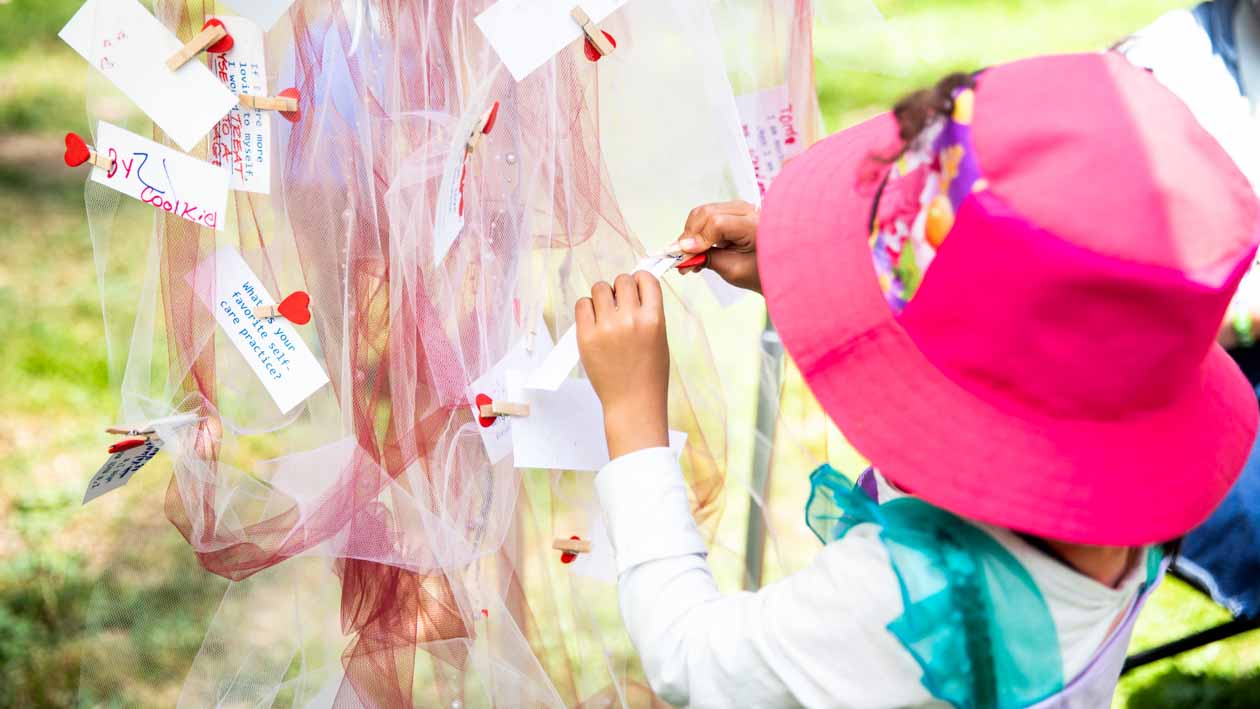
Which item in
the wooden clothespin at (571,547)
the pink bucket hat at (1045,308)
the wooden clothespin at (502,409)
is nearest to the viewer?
the pink bucket hat at (1045,308)

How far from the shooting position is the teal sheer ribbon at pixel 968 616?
24.9 inches

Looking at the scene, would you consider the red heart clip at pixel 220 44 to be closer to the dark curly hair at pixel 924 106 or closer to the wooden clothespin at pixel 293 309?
the wooden clothespin at pixel 293 309

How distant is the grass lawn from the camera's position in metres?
1.12

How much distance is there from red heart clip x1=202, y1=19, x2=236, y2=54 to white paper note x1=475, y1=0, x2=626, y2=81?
0.58ft

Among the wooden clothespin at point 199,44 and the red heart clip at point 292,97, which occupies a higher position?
the wooden clothespin at point 199,44

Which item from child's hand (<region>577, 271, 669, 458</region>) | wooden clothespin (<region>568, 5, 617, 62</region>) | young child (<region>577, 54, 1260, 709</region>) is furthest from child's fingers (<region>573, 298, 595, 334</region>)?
wooden clothespin (<region>568, 5, 617, 62</region>)

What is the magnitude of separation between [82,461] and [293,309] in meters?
0.88

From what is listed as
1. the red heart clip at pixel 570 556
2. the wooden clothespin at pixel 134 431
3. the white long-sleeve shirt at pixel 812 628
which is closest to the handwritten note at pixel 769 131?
the red heart clip at pixel 570 556

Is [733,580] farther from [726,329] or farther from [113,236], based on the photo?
[113,236]

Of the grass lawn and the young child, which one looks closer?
the young child

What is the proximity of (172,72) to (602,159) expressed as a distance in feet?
1.11

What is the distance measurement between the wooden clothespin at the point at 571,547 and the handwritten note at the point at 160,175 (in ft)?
1.35

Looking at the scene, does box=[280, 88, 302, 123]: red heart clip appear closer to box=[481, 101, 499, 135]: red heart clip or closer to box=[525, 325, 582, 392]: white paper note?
box=[481, 101, 499, 135]: red heart clip

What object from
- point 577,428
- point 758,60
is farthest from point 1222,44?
point 577,428
